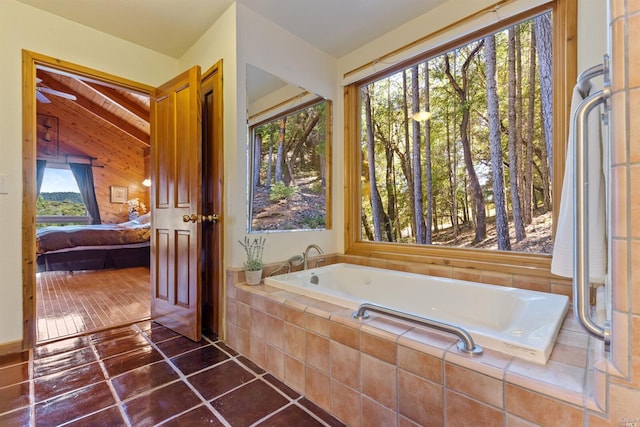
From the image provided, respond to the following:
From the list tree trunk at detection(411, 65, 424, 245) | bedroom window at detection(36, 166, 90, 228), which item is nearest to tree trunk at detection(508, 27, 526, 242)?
tree trunk at detection(411, 65, 424, 245)

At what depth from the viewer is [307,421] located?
1.32 metres

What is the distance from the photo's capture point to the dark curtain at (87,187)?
683 cm

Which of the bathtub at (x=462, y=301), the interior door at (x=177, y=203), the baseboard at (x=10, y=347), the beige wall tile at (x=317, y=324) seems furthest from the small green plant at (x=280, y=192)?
the baseboard at (x=10, y=347)

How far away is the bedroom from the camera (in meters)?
2.77

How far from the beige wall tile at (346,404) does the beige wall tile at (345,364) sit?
0.10 feet

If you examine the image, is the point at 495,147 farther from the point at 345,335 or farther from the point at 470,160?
the point at 345,335

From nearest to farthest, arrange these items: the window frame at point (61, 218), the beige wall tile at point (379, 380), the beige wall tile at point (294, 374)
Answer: the beige wall tile at point (379, 380), the beige wall tile at point (294, 374), the window frame at point (61, 218)

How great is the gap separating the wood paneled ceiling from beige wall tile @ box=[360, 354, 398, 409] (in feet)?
16.5

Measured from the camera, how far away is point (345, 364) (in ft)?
4.25

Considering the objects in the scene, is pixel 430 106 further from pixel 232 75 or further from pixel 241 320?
pixel 241 320

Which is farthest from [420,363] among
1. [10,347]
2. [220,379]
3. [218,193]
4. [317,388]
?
[10,347]

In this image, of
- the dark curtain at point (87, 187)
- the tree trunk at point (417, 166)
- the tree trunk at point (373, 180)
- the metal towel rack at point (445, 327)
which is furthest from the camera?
the dark curtain at point (87, 187)

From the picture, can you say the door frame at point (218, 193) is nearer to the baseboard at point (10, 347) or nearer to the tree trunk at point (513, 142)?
the baseboard at point (10, 347)

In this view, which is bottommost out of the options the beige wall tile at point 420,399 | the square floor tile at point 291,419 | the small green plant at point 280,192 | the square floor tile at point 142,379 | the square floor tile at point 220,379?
the square floor tile at point 291,419
